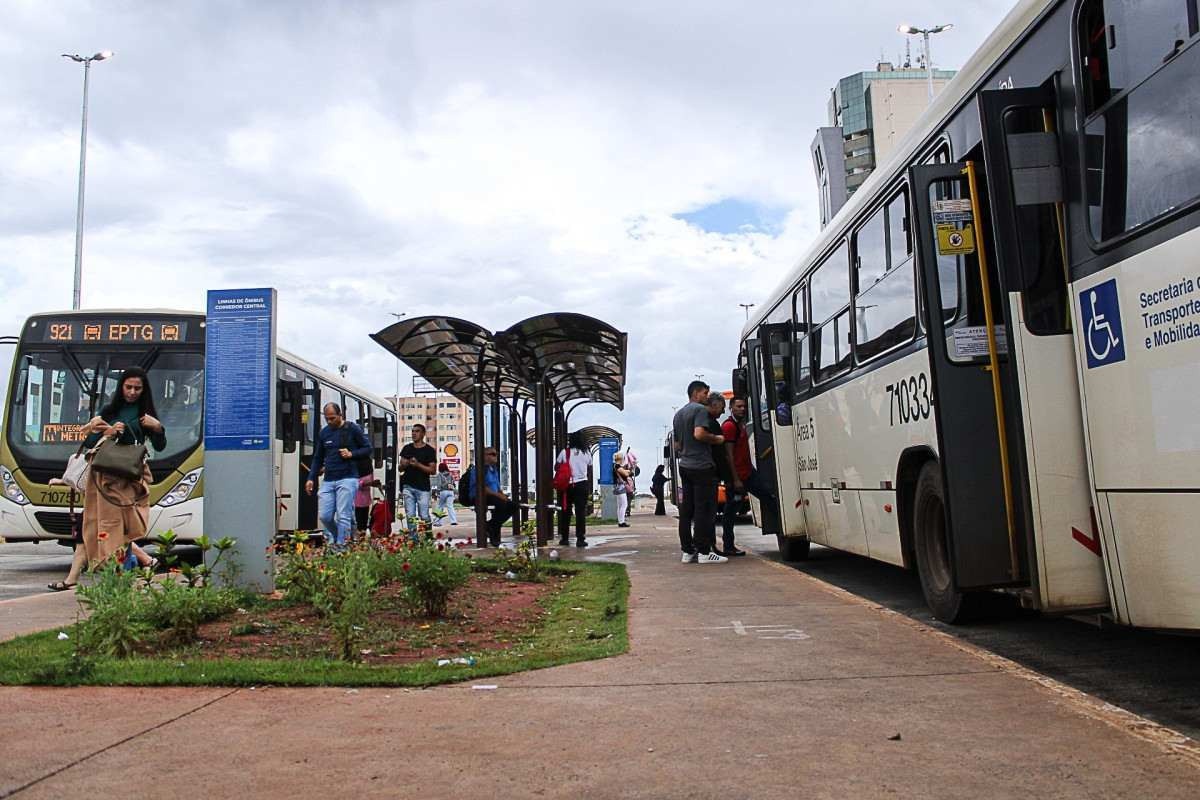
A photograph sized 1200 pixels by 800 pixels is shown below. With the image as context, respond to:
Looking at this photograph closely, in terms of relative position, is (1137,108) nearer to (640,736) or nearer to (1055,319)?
→ (1055,319)

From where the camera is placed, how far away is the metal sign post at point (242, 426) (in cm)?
937

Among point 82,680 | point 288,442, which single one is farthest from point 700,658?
point 288,442

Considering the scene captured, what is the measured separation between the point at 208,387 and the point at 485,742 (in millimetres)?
5916

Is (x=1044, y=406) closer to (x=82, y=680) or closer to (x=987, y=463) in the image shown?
(x=987, y=463)

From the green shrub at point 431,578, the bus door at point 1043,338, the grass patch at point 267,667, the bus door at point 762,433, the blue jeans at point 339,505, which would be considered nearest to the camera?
the bus door at point 1043,338

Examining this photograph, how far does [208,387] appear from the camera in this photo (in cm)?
951

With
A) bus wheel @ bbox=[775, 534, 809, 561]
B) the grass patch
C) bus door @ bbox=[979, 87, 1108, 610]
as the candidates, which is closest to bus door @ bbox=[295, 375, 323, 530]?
bus wheel @ bbox=[775, 534, 809, 561]

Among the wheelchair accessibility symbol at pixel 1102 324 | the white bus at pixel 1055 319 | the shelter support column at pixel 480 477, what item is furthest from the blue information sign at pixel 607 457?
the wheelchair accessibility symbol at pixel 1102 324

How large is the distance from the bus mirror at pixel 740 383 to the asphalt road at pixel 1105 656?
645cm

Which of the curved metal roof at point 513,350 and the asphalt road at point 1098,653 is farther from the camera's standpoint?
the curved metal roof at point 513,350

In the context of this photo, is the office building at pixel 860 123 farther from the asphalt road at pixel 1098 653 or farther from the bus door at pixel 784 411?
the asphalt road at pixel 1098 653

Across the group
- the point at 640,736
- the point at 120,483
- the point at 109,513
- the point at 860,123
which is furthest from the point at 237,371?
the point at 860,123

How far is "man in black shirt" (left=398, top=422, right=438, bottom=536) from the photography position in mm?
16141

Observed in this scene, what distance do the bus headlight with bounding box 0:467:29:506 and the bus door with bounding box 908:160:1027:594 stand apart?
11907mm
